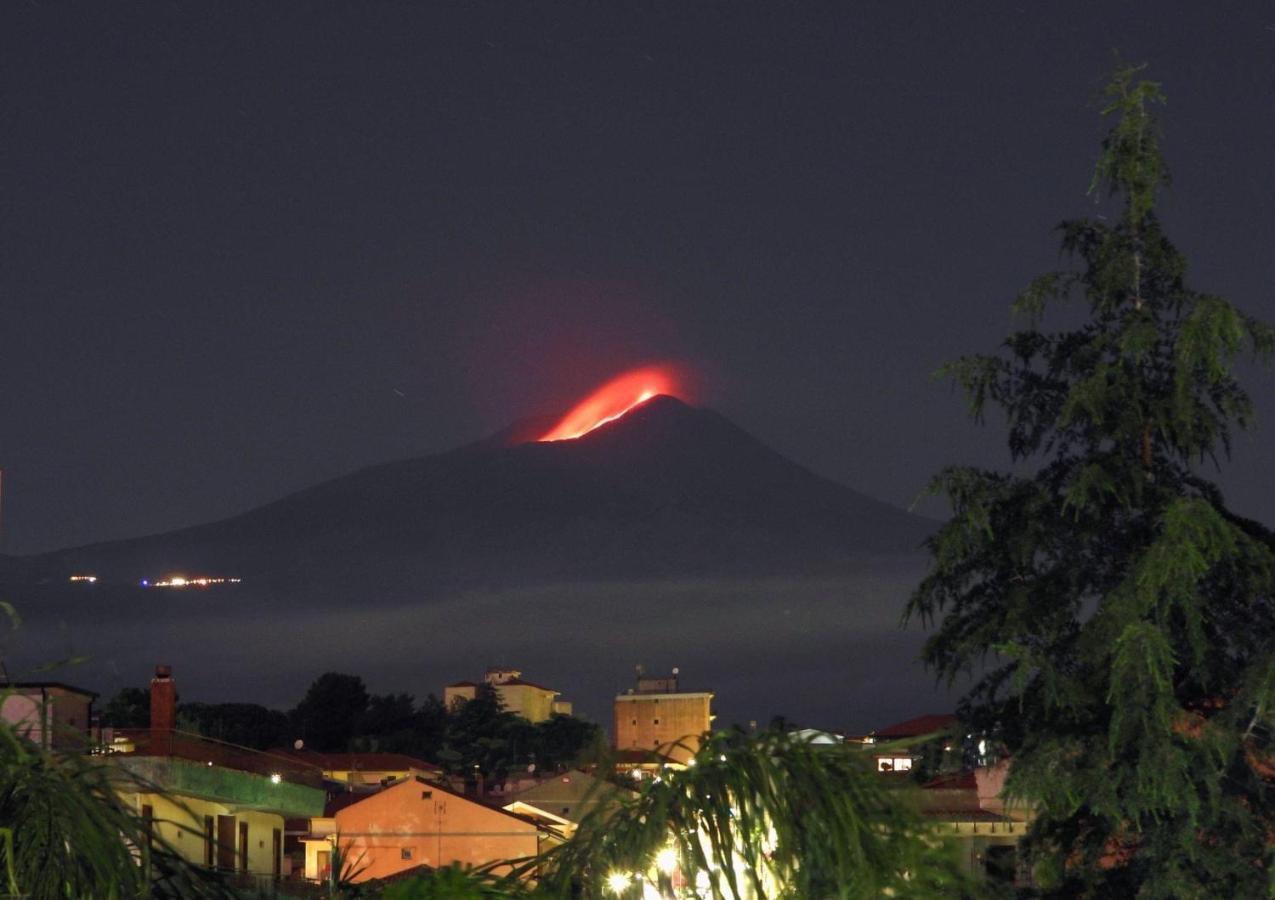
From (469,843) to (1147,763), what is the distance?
40.0 meters

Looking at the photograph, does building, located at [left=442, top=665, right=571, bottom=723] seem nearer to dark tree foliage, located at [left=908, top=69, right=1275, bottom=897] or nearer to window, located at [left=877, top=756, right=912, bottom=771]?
window, located at [left=877, top=756, right=912, bottom=771]

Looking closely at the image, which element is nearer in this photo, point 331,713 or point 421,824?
point 421,824

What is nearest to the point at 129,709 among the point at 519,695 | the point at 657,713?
the point at 657,713

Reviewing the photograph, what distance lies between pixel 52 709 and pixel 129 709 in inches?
2836

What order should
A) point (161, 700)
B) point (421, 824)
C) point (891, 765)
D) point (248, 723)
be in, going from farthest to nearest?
1. point (248, 723)
2. point (421, 824)
3. point (161, 700)
4. point (891, 765)

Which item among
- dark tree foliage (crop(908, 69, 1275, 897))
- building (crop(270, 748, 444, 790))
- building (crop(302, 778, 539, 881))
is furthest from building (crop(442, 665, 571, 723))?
dark tree foliage (crop(908, 69, 1275, 897))

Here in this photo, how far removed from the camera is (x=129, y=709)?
3701 inches

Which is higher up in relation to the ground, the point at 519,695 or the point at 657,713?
the point at 519,695

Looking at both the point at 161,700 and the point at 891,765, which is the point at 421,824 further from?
the point at 891,765

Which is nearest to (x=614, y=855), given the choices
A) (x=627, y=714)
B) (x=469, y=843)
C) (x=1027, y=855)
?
(x=1027, y=855)

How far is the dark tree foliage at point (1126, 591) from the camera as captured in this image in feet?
65.1

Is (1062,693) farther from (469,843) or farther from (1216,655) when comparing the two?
(469,843)

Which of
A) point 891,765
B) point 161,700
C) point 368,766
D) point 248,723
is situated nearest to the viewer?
point 891,765

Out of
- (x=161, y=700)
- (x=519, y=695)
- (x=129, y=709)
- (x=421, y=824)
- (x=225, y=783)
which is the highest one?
(x=519, y=695)
